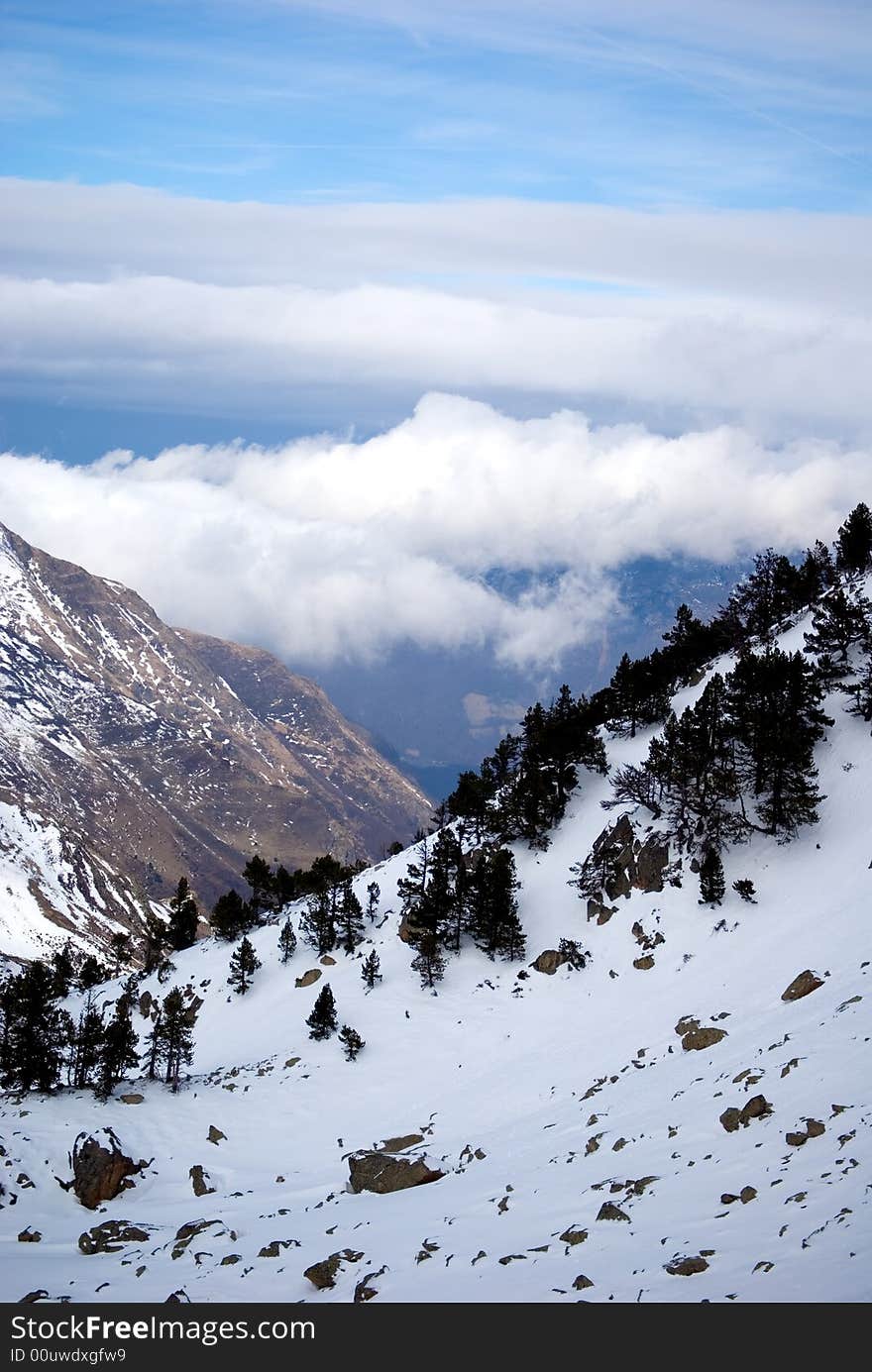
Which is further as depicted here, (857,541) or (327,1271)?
(857,541)

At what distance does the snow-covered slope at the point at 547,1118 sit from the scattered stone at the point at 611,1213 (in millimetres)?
86

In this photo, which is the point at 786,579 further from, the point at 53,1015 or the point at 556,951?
the point at 53,1015

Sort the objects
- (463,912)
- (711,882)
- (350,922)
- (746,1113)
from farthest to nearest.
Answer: (350,922)
(463,912)
(711,882)
(746,1113)

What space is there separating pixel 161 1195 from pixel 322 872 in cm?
4761

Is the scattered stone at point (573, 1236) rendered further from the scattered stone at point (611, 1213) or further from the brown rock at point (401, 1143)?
the brown rock at point (401, 1143)

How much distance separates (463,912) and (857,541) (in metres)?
51.3

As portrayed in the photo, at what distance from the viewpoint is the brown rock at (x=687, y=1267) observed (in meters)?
24.0

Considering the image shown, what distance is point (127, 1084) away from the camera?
62312 millimetres

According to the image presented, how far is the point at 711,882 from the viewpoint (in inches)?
2463

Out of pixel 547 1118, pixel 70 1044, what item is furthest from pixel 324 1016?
pixel 547 1118

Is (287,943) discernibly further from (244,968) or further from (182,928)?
(182,928)

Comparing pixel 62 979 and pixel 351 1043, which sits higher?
pixel 62 979

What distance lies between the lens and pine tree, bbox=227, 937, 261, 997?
262 ft

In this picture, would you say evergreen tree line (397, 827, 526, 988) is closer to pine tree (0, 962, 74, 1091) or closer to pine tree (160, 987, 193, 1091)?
pine tree (160, 987, 193, 1091)
